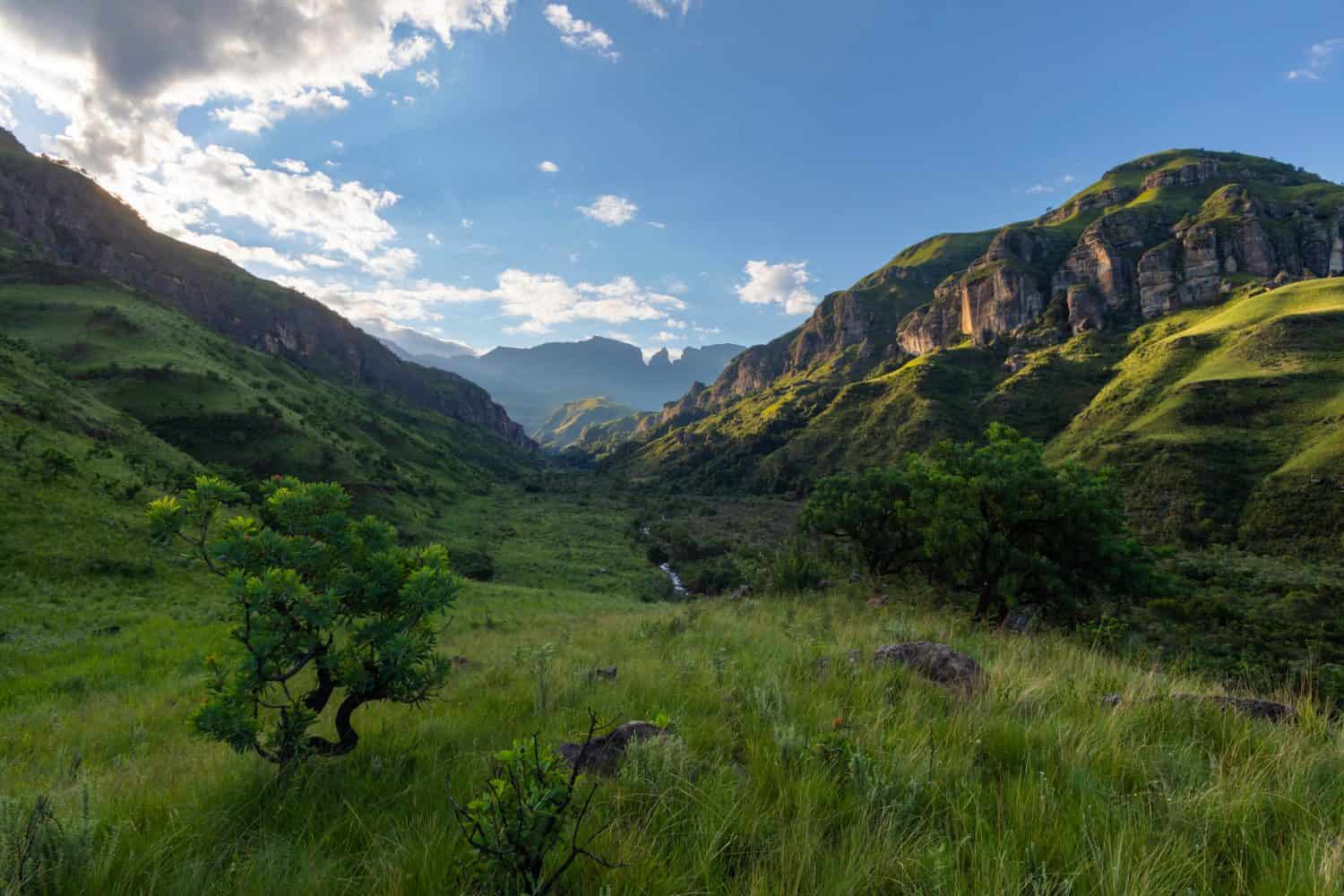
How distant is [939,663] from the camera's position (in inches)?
203

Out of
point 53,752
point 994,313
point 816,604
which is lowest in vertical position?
point 816,604

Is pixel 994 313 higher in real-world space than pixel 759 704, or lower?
higher

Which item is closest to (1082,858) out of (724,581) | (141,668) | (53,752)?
(53,752)

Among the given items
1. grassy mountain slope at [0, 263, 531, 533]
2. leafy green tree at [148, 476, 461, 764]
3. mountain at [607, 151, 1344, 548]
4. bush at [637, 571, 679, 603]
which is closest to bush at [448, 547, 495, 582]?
bush at [637, 571, 679, 603]

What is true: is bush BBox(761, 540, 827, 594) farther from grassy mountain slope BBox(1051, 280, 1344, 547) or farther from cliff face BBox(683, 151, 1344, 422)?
cliff face BBox(683, 151, 1344, 422)

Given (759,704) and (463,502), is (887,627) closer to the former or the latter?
(759,704)

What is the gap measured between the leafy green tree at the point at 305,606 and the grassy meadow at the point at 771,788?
37 cm

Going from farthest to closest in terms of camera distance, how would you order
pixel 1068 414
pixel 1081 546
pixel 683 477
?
pixel 683 477 → pixel 1068 414 → pixel 1081 546

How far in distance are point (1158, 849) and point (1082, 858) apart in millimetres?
363

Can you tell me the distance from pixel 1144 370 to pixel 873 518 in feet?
294

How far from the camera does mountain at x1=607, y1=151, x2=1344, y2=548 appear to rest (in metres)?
51.3

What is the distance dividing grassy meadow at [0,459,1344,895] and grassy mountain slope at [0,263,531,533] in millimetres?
33115

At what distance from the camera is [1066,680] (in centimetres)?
474

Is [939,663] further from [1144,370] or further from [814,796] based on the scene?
[1144,370]
